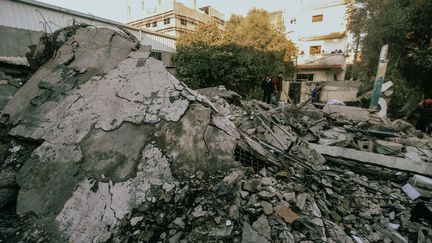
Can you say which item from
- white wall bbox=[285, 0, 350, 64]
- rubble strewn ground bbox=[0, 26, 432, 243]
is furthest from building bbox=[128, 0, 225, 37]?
rubble strewn ground bbox=[0, 26, 432, 243]

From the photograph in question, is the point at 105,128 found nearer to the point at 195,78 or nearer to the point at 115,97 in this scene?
the point at 115,97

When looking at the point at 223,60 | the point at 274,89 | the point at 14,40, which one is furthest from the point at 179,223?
the point at 223,60

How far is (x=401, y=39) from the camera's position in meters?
8.59

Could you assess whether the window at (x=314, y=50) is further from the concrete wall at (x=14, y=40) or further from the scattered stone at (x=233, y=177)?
the scattered stone at (x=233, y=177)

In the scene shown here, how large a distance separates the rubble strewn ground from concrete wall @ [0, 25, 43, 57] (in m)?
3.80

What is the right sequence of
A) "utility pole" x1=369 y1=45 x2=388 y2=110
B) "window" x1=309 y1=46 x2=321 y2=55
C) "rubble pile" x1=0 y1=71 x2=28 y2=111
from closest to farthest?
"rubble pile" x1=0 y1=71 x2=28 y2=111 → "utility pole" x1=369 y1=45 x2=388 y2=110 → "window" x1=309 y1=46 x2=321 y2=55

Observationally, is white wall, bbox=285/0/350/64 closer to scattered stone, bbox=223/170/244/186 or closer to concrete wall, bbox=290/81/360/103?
concrete wall, bbox=290/81/360/103

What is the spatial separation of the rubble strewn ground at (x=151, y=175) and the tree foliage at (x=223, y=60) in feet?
23.5

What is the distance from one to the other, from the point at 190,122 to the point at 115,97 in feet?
3.21

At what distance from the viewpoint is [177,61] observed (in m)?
10.4

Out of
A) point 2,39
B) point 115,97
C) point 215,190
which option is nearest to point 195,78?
point 2,39

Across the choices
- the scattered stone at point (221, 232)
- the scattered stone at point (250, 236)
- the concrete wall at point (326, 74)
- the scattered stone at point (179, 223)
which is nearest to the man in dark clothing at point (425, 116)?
the scattered stone at point (250, 236)

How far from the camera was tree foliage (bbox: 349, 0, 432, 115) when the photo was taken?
316 inches

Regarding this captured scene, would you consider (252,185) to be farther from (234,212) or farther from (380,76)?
(380,76)
